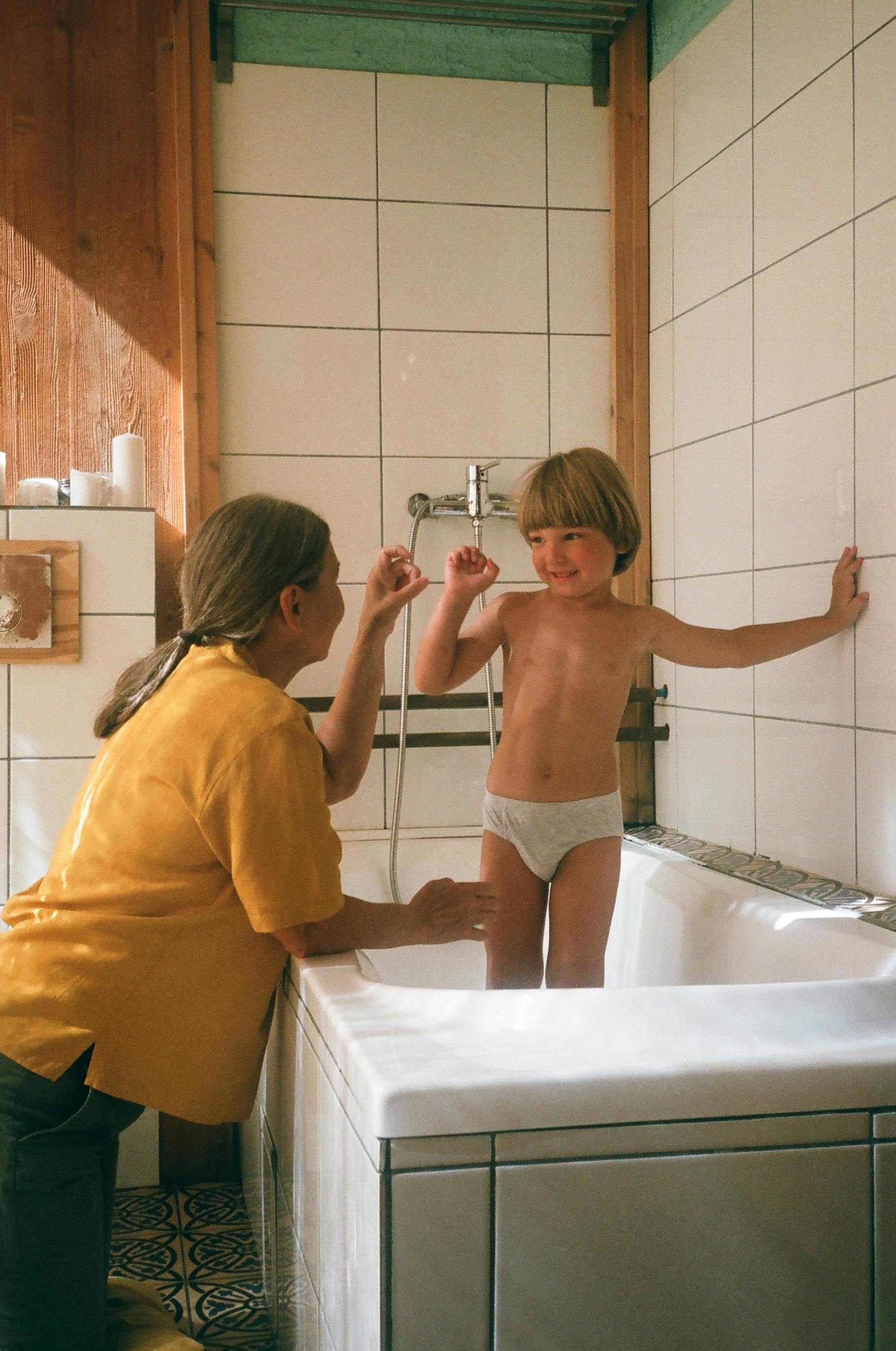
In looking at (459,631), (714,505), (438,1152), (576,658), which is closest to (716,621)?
(714,505)

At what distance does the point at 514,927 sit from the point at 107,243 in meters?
1.52

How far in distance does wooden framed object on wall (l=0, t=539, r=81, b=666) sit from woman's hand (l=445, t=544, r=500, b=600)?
73 centimetres

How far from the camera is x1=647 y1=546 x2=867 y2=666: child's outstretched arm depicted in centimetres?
174

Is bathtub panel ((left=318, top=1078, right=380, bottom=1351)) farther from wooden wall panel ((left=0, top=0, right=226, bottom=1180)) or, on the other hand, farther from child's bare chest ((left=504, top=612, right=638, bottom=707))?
wooden wall panel ((left=0, top=0, right=226, bottom=1180))

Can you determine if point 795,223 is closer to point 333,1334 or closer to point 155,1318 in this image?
point 333,1334

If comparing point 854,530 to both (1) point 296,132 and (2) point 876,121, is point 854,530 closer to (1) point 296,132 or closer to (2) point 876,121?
(2) point 876,121

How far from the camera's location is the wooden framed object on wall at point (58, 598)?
6.77 ft

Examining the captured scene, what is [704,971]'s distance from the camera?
1.85 meters

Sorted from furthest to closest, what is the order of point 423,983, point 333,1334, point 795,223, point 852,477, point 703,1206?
1. point 423,983
2. point 795,223
3. point 852,477
4. point 333,1334
5. point 703,1206

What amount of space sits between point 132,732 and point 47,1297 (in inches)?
21.8

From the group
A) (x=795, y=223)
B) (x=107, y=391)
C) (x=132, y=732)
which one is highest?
(x=795, y=223)

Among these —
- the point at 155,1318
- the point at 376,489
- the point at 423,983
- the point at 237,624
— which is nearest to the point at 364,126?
the point at 376,489

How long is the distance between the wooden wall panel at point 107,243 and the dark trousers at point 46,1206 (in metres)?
1.25

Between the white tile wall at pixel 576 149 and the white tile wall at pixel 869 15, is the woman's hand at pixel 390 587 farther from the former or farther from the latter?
the white tile wall at pixel 576 149
